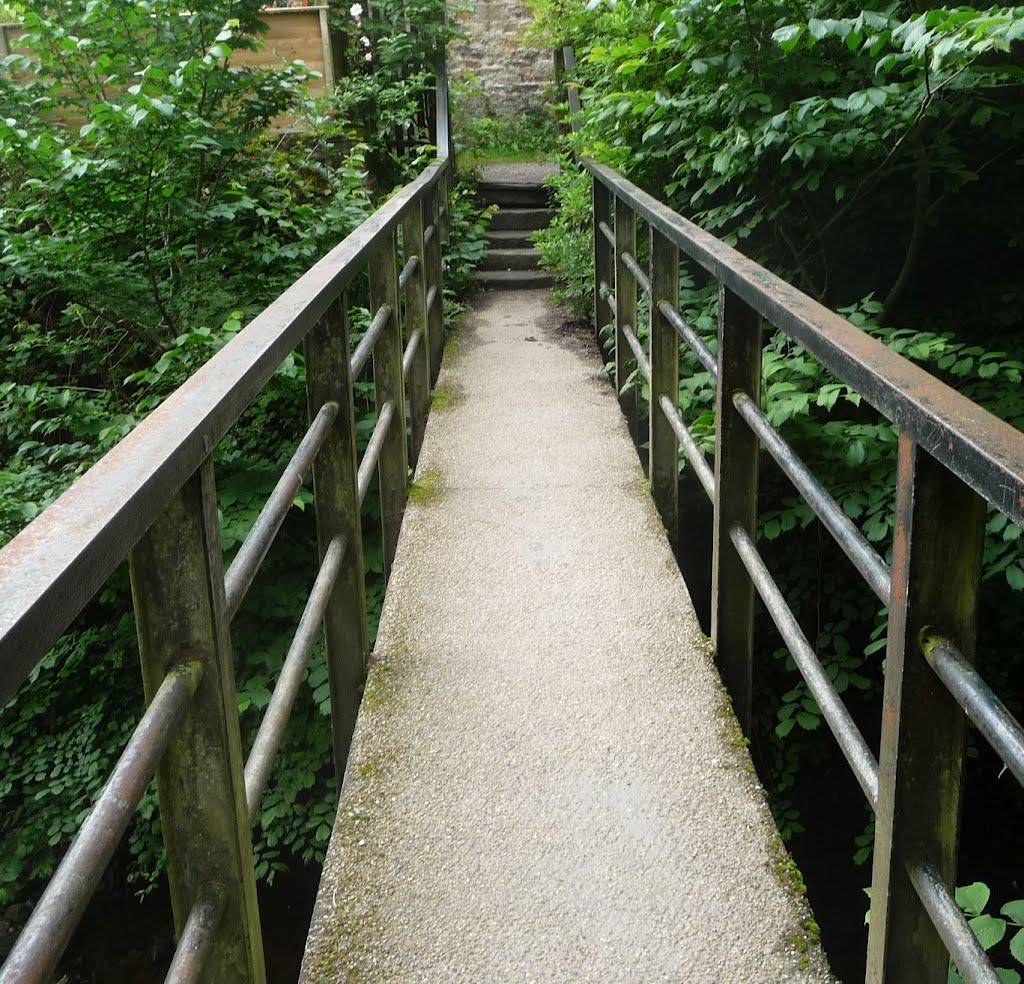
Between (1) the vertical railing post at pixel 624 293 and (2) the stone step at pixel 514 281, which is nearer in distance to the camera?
(1) the vertical railing post at pixel 624 293

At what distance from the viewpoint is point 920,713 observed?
1354 millimetres

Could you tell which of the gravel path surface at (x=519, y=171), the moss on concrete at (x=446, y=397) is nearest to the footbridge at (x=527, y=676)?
the moss on concrete at (x=446, y=397)

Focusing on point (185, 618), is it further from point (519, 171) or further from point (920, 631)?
point (519, 171)

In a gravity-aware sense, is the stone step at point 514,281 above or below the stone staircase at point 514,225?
below

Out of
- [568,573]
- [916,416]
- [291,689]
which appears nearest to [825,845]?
[568,573]

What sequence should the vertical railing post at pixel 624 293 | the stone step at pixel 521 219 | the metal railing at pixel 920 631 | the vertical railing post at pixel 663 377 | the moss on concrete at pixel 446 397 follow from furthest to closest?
1. the stone step at pixel 521 219
2. the moss on concrete at pixel 446 397
3. the vertical railing post at pixel 624 293
4. the vertical railing post at pixel 663 377
5. the metal railing at pixel 920 631

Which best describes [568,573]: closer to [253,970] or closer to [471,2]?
[253,970]

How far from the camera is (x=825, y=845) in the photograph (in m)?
5.09

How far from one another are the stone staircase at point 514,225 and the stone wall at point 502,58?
3.21 m

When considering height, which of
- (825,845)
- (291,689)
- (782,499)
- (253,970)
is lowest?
(825,845)

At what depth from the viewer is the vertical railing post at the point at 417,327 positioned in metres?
4.42

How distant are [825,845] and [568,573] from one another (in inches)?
108

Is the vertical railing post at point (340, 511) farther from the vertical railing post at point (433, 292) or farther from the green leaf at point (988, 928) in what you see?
the vertical railing post at point (433, 292)

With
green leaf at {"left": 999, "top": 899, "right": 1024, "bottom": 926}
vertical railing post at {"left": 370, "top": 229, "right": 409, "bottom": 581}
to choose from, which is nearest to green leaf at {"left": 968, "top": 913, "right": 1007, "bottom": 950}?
green leaf at {"left": 999, "top": 899, "right": 1024, "bottom": 926}
